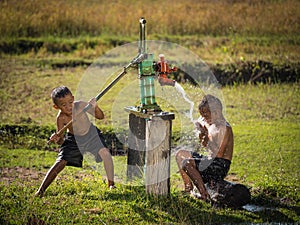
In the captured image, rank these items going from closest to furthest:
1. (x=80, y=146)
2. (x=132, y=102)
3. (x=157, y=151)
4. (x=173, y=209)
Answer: (x=173, y=209), (x=157, y=151), (x=80, y=146), (x=132, y=102)

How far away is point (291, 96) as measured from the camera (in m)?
9.23

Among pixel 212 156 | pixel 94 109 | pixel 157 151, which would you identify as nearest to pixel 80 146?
pixel 94 109

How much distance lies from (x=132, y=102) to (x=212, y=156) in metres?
3.85

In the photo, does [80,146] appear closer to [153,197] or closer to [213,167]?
[153,197]

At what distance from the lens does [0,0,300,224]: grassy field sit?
499 cm

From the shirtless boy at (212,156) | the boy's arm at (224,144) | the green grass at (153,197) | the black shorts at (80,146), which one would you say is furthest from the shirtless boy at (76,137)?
the boy's arm at (224,144)

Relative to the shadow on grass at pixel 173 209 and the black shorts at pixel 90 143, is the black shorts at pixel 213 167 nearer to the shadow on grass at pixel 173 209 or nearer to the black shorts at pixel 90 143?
the shadow on grass at pixel 173 209

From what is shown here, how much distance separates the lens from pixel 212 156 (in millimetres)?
5379


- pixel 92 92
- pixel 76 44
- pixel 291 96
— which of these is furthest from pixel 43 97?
pixel 291 96

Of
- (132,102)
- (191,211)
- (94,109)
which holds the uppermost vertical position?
(94,109)

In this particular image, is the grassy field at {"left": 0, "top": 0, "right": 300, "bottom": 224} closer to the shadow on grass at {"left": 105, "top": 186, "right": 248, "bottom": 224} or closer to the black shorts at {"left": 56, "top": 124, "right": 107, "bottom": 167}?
the shadow on grass at {"left": 105, "top": 186, "right": 248, "bottom": 224}

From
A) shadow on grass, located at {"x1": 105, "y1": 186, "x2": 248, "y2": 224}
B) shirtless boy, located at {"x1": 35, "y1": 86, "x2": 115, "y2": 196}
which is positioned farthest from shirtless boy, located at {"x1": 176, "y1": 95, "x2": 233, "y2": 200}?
shirtless boy, located at {"x1": 35, "y1": 86, "x2": 115, "y2": 196}

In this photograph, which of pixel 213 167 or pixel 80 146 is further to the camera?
pixel 80 146

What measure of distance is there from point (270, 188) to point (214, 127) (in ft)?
2.86
